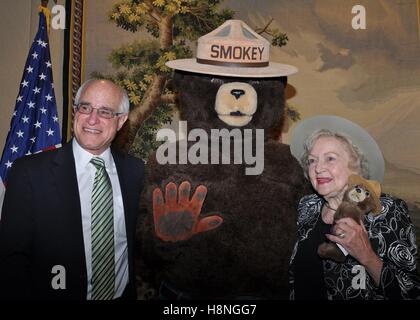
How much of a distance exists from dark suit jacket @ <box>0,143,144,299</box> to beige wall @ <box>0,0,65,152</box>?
1684mm

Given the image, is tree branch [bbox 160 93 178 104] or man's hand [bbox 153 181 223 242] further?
tree branch [bbox 160 93 178 104]

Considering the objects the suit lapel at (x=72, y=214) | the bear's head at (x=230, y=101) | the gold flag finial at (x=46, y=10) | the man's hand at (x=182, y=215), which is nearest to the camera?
the suit lapel at (x=72, y=214)

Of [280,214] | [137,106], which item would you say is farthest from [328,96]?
[280,214]

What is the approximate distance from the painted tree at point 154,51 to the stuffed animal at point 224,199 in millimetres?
1309

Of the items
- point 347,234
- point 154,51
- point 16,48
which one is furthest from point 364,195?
point 16,48

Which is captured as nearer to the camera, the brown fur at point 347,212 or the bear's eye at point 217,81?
the brown fur at point 347,212

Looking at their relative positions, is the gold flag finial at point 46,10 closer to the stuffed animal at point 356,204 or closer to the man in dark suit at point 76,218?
the man in dark suit at point 76,218

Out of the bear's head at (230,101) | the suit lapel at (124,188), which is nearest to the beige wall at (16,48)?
the suit lapel at (124,188)

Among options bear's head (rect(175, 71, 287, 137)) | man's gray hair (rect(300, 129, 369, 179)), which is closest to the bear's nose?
bear's head (rect(175, 71, 287, 137))

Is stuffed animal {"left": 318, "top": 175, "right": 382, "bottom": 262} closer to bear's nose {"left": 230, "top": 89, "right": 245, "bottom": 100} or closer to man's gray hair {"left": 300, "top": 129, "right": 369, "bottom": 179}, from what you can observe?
man's gray hair {"left": 300, "top": 129, "right": 369, "bottom": 179}

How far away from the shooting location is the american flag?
3.03 metres

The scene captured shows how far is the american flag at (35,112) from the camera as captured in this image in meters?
3.03

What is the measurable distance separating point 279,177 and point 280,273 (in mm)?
453

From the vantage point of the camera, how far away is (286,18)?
354cm
